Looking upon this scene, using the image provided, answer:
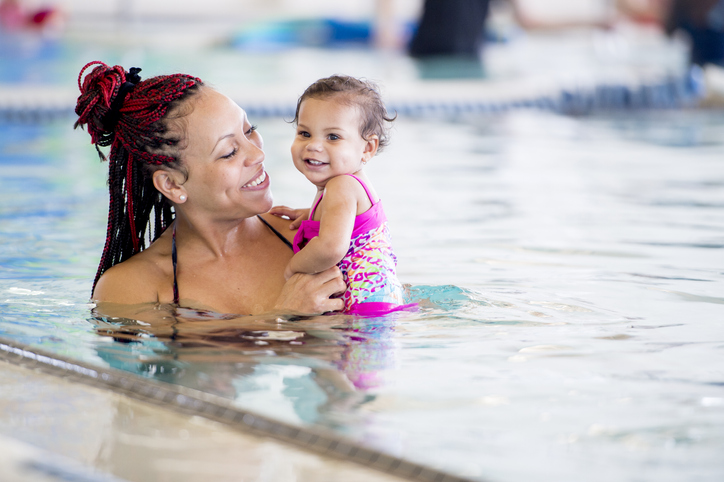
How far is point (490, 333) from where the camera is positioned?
3.09 meters

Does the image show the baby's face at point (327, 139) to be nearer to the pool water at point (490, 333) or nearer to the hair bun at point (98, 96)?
the pool water at point (490, 333)

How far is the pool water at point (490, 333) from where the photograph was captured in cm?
219

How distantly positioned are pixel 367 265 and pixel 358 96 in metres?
0.58

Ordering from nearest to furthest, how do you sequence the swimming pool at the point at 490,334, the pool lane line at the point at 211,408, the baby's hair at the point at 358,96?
the pool lane line at the point at 211,408 → the swimming pool at the point at 490,334 → the baby's hair at the point at 358,96

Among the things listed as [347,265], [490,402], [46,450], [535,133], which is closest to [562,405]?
[490,402]

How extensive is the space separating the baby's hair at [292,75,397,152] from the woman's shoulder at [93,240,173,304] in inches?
28.5

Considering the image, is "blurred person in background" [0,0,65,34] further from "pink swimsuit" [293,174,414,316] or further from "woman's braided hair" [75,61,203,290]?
"pink swimsuit" [293,174,414,316]

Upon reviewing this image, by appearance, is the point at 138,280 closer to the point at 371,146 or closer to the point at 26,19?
the point at 371,146

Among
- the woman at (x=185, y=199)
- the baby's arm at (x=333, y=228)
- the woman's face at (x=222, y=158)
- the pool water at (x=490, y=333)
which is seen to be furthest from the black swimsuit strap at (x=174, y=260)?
the baby's arm at (x=333, y=228)

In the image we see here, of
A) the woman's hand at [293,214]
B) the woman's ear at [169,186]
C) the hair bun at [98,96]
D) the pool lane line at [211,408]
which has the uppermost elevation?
the hair bun at [98,96]

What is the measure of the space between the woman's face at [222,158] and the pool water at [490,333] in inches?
17.6

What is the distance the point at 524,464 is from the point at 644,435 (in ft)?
1.26

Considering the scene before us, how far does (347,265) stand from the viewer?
9.95 feet

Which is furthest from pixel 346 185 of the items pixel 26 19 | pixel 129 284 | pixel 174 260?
pixel 26 19
